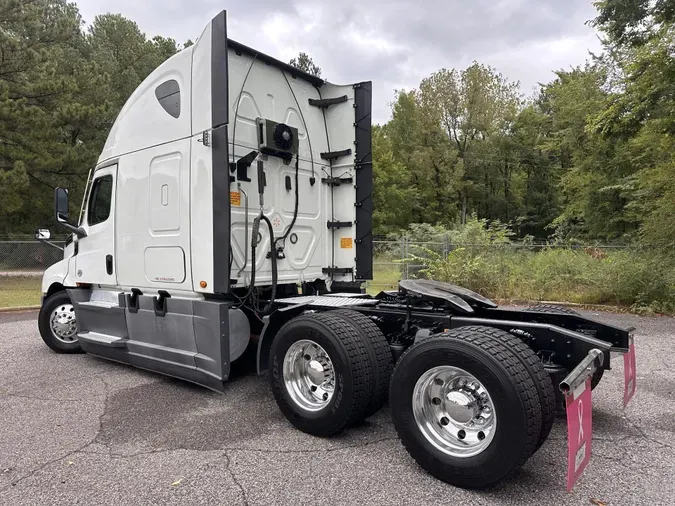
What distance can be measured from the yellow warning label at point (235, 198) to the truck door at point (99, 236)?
6.08 feet

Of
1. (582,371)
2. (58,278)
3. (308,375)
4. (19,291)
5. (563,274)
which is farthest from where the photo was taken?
(19,291)

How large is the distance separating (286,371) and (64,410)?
219cm

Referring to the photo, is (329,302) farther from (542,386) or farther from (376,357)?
(542,386)

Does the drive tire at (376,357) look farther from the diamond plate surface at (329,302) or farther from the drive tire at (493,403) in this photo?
the diamond plate surface at (329,302)

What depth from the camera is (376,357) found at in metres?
3.63

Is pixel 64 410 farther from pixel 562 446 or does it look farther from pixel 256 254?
pixel 562 446

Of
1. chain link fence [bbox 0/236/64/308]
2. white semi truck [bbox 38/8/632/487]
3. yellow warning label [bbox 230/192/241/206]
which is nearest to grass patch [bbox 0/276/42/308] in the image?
chain link fence [bbox 0/236/64/308]

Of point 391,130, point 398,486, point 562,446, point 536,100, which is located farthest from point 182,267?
point 536,100

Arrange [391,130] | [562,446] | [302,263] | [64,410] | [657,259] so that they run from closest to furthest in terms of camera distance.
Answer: [562,446] → [64,410] → [302,263] → [657,259] → [391,130]

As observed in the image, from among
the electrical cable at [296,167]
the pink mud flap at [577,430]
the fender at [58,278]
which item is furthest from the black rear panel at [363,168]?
the fender at [58,278]

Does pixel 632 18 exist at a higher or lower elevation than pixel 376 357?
higher

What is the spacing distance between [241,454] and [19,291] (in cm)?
1391

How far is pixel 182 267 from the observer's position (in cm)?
477

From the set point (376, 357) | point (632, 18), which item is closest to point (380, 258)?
point (632, 18)
